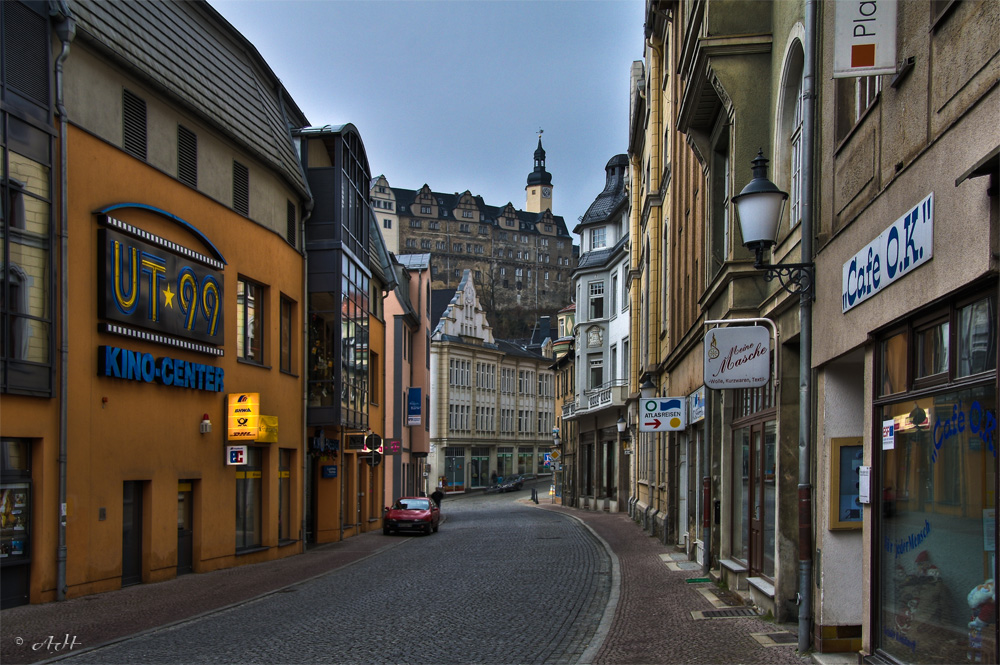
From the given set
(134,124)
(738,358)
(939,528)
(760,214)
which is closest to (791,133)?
(738,358)

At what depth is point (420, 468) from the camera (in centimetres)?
5853

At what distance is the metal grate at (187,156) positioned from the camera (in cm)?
2011

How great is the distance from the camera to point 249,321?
77.8 feet

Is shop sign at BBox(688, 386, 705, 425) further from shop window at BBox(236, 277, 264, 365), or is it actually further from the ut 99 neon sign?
shop window at BBox(236, 277, 264, 365)

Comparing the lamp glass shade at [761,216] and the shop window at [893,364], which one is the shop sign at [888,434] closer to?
the shop window at [893,364]

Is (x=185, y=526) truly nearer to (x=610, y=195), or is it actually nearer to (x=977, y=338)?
(x=977, y=338)

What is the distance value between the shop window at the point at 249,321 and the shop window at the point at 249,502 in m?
2.17

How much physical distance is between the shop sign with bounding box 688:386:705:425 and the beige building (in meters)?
59.2

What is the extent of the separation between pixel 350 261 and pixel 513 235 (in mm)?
130831

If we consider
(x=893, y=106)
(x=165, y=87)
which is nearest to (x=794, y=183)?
(x=893, y=106)

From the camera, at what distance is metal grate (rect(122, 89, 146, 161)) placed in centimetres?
1798

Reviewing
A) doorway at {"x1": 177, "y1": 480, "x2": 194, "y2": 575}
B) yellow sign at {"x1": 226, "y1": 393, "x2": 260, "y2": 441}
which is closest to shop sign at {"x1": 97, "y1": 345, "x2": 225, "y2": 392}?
yellow sign at {"x1": 226, "y1": 393, "x2": 260, "y2": 441}

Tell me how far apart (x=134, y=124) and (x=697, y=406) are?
36.1 feet

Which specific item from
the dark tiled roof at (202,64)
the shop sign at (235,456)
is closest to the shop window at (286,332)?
the dark tiled roof at (202,64)
